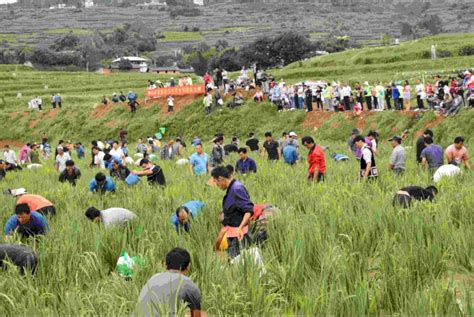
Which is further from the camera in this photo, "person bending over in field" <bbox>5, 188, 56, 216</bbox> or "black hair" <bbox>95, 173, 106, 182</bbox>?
"black hair" <bbox>95, 173, 106, 182</bbox>

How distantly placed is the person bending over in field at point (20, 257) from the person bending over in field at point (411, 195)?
4368mm

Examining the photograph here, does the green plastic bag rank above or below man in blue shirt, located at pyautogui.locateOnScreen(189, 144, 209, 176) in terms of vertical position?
above

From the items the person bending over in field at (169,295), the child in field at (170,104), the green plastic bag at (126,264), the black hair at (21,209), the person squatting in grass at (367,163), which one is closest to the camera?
the person bending over in field at (169,295)

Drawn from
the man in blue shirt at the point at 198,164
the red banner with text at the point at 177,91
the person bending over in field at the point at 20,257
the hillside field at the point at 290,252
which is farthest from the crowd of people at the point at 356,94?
the person bending over in field at the point at 20,257

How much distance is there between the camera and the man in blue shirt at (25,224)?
8961 mm

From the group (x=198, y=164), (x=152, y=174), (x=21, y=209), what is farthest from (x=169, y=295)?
(x=198, y=164)

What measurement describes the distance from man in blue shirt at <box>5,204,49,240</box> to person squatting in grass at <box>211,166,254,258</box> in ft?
7.77

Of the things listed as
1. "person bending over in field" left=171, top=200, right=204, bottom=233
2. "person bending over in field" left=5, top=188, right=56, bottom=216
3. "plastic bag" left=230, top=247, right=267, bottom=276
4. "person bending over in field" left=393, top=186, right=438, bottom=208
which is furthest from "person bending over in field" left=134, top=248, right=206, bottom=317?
"person bending over in field" left=5, top=188, right=56, bottom=216

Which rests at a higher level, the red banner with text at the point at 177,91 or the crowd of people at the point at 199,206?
the crowd of people at the point at 199,206

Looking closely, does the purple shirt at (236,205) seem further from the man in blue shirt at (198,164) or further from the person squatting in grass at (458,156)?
the man in blue shirt at (198,164)

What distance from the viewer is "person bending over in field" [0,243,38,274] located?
7.43 m

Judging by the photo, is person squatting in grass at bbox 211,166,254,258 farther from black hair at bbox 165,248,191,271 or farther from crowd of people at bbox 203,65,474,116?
crowd of people at bbox 203,65,474,116

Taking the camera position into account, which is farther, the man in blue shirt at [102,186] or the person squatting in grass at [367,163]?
the man in blue shirt at [102,186]

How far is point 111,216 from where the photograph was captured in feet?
31.5
